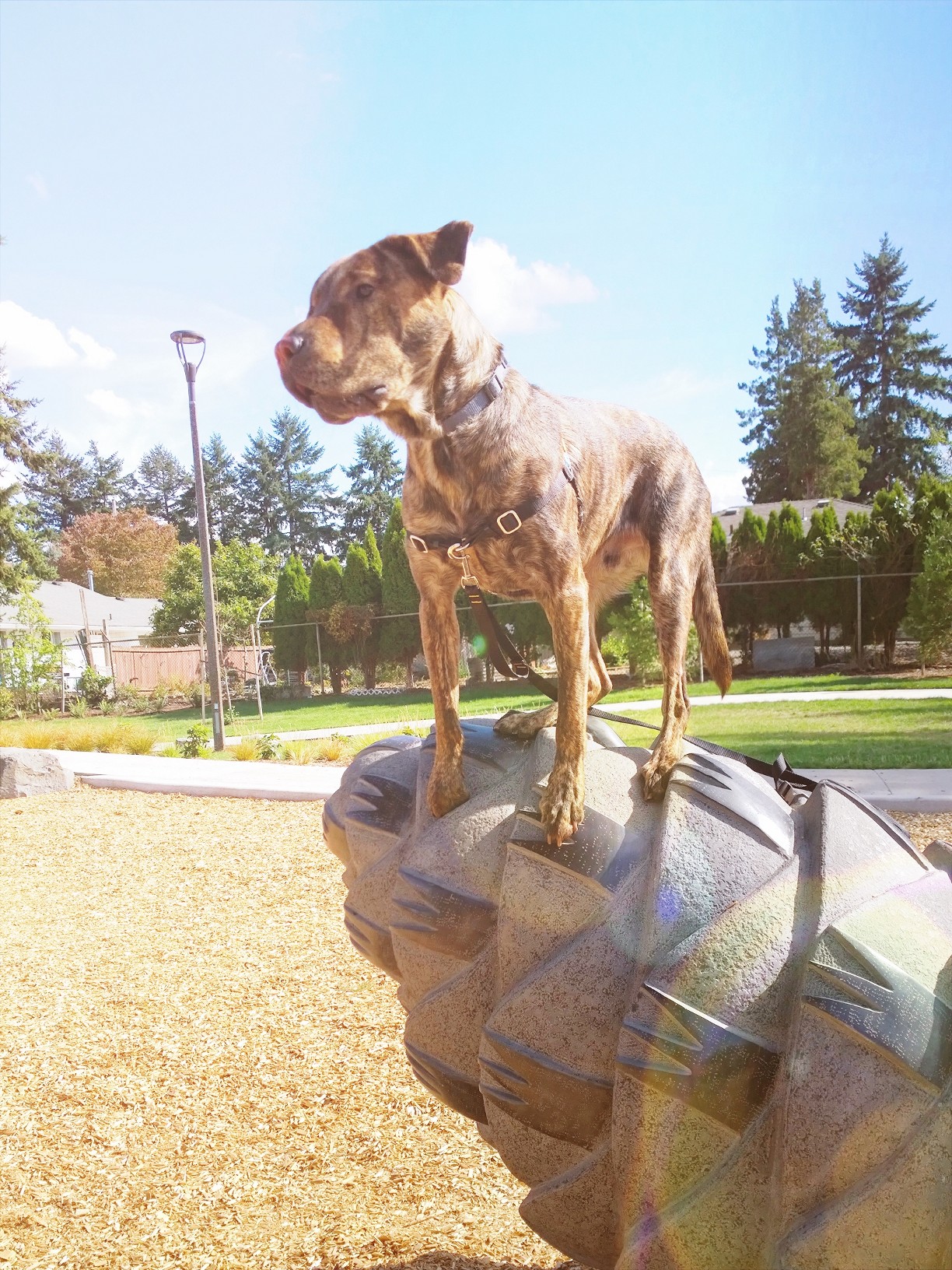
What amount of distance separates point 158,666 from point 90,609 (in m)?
A: 15.5

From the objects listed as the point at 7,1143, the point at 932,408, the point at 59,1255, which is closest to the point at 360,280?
the point at 59,1255

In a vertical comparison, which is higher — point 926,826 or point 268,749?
point 268,749

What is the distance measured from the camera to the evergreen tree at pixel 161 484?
59.3 m

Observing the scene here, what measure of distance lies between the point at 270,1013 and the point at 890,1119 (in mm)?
3634

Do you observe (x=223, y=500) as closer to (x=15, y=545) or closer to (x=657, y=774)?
(x=15, y=545)

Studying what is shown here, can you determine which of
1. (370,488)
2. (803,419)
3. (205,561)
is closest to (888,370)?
(803,419)

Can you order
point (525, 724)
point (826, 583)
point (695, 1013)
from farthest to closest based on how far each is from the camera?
point (826, 583)
point (525, 724)
point (695, 1013)

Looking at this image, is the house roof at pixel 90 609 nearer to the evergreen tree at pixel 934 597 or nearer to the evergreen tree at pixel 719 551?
the evergreen tree at pixel 719 551

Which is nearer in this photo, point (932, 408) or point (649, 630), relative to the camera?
point (649, 630)

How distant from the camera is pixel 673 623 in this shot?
1.83 meters

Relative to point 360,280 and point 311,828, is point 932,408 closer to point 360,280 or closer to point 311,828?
point 311,828

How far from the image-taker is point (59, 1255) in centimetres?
263

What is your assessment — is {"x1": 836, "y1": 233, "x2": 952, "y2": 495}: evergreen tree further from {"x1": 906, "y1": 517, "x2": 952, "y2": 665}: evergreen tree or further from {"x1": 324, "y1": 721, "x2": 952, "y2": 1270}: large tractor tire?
{"x1": 324, "y1": 721, "x2": 952, "y2": 1270}: large tractor tire

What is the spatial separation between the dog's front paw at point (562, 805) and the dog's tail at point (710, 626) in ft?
2.31
